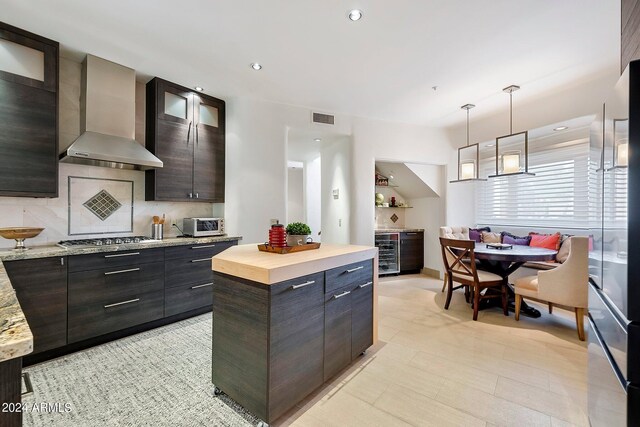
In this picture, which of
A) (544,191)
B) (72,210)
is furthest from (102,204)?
(544,191)

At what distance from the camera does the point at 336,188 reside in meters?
4.96

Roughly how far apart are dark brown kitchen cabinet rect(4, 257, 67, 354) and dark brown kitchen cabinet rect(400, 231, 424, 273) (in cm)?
504

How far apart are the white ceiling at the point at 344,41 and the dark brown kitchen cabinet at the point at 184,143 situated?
0.23 meters

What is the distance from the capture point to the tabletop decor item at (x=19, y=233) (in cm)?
225

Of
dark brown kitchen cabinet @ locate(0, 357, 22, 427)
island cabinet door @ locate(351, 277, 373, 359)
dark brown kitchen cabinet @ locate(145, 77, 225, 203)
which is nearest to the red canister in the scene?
island cabinet door @ locate(351, 277, 373, 359)

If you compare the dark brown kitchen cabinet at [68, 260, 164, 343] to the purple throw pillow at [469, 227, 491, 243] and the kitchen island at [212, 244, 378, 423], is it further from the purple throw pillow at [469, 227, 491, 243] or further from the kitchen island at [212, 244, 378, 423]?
the purple throw pillow at [469, 227, 491, 243]

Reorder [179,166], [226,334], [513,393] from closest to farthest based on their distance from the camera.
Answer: [226,334], [513,393], [179,166]

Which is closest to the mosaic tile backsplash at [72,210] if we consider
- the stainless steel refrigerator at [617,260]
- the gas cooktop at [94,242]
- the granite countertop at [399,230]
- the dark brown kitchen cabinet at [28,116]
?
the gas cooktop at [94,242]

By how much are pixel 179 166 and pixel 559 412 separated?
4.13 metres

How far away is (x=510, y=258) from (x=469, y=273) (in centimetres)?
49

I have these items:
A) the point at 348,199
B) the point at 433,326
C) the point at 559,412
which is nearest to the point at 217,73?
the point at 348,199

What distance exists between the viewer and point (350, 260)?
7.11 feet

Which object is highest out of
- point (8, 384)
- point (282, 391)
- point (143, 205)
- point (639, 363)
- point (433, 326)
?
point (143, 205)

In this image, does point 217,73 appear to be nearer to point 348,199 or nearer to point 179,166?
point 179,166
